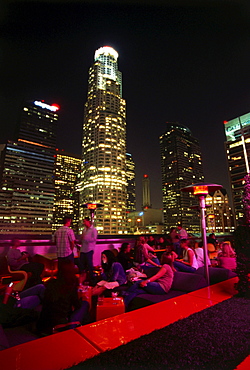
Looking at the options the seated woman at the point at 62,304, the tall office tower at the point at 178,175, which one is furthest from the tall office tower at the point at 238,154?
the seated woman at the point at 62,304

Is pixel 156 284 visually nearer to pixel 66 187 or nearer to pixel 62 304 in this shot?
pixel 62 304

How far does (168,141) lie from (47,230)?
13407 centimetres

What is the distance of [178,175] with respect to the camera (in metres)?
171

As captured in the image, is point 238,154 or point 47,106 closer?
point 238,154

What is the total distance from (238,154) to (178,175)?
272 ft

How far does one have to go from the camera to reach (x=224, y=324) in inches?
112

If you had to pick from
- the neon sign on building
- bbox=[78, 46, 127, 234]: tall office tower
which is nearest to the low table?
bbox=[78, 46, 127, 234]: tall office tower

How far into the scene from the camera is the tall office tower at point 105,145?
122250 millimetres

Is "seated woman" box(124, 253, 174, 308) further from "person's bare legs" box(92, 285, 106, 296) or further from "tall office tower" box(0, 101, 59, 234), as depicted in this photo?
"tall office tower" box(0, 101, 59, 234)

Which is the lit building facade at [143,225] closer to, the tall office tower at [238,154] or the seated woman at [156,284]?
the tall office tower at [238,154]

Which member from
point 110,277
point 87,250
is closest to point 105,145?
point 87,250

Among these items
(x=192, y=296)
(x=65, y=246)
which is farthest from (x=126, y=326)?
(x=65, y=246)

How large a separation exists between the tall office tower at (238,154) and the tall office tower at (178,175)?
6309cm

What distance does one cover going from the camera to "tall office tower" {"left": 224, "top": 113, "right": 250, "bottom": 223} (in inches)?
3354
